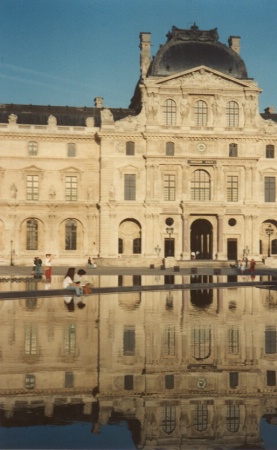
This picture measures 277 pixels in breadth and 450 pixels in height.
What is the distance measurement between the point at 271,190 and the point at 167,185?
11.0 m

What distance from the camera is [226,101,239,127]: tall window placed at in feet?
198

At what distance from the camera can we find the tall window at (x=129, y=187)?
5956cm

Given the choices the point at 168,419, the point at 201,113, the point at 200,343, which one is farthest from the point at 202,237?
the point at 168,419

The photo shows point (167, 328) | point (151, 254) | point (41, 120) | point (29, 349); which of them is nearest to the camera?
point (29, 349)

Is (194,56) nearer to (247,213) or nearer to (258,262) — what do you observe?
(247,213)

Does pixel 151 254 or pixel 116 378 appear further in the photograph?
pixel 151 254

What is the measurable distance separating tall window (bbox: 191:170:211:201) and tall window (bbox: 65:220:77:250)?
40.8ft

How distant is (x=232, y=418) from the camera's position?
945 centimetres

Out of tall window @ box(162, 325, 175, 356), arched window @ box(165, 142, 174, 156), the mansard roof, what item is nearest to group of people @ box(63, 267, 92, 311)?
tall window @ box(162, 325, 175, 356)

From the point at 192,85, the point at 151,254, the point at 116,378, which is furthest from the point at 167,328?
the point at 192,85

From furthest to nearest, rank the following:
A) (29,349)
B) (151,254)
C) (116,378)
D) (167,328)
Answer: (151,254)
(167,328)
(29,349)
(116,378)

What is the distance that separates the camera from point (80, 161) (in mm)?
60688

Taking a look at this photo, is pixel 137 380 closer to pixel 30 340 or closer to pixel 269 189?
pixel 30 340

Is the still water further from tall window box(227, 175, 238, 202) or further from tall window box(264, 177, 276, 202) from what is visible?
tall window box(264, 177, 276, 202)
